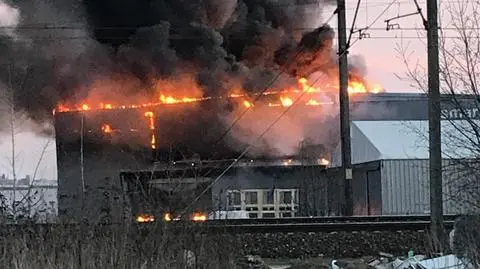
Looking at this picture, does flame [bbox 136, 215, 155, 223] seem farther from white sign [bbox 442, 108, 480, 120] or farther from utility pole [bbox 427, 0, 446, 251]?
utility pole [bbox 427, 0, 446, 251]

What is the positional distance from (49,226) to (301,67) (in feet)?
85.5

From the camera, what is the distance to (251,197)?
2750cm

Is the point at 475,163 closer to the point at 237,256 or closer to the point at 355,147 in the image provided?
the point at 237,256

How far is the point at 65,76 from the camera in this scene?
3256 cm

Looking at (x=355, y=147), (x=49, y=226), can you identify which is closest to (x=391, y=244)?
(x=49, y=226)

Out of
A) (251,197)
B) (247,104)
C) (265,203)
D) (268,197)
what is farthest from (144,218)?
(247,104)

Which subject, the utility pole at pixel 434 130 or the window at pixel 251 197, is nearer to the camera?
the utility pole at pixel 434 130

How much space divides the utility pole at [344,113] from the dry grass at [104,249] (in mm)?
10465

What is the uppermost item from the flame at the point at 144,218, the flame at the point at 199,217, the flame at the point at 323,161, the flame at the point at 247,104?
the flame at the point at 247,104

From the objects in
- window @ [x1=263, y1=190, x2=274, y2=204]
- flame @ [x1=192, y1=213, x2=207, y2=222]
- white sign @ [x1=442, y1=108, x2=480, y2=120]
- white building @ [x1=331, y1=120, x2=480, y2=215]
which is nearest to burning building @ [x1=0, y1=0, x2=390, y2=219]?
white building @ [x1=331, y1=120, x2=480, y2=215]

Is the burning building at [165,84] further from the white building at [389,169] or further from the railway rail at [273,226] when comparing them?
the railway rail at [273,226]

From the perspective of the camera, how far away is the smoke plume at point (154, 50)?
31922mm

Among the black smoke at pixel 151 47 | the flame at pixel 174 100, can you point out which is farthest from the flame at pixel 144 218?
the flame at pixel 174 100

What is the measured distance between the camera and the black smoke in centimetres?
3192
